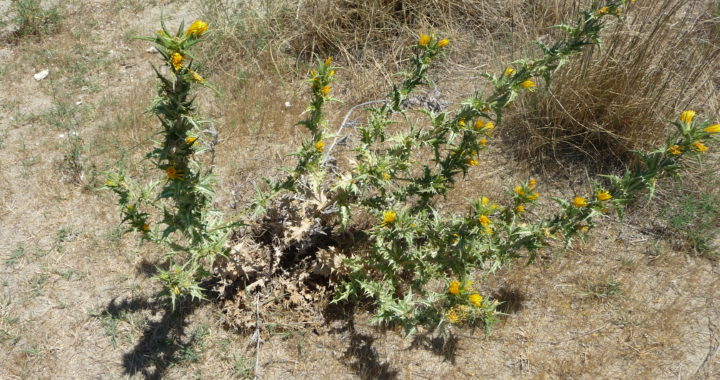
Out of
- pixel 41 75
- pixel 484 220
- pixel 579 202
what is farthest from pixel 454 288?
pixel 41 75

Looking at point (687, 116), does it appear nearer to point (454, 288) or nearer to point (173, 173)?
point (454, 288)

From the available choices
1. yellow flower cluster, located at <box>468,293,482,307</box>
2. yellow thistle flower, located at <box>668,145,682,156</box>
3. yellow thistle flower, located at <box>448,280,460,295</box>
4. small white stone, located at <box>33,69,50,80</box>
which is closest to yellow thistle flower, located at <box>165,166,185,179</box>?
yellow thistle flower, located at <box>448,280,460,295</box>

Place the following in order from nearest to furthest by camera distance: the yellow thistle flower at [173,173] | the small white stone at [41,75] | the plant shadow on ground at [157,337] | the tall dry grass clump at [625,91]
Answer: the yellow thistle flower at [173,173] → the plant shadow on ground at [157,337] → the tall dry grass clump at [625,91] → the small white stone at [41,75]

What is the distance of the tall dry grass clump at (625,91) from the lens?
11.1 ft

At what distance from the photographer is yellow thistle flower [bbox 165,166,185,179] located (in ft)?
6.43

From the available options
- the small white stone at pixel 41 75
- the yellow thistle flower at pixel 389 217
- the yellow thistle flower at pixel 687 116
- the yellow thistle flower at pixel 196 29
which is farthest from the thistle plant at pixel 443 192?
the small white stone at pixel 41 75

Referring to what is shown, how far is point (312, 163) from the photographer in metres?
2.34

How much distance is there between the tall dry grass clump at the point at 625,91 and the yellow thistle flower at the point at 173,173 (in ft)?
8.47

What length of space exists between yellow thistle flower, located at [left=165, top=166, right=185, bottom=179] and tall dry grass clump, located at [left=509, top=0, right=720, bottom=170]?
102 inches

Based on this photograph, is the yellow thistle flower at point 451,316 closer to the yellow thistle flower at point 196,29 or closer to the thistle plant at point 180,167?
the thistle plant at point 180,167

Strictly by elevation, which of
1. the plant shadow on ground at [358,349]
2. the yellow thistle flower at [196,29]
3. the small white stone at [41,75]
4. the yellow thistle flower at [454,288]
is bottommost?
the plant shadow on ground at [358,349]

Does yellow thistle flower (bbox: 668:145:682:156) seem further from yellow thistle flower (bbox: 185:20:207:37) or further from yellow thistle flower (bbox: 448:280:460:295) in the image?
yellow thistle flower (bbox: 185:20:207:37)

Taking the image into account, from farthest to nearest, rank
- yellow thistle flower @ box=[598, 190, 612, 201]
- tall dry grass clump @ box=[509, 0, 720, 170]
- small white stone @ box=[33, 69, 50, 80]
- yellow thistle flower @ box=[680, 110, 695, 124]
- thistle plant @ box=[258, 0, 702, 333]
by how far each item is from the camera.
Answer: small white stone @ box=[33, 69, 50, 80] → tall dry grass clump @ box=[509, 0, 720, 170] → yellow thistle flower @ box=[598, 190, 612, 201] → thistle plant @ box=[258, 0, 702, 333] → yellow thistle flower @ box=[680, 110, 695, 124]

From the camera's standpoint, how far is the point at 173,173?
1971 millimetres
